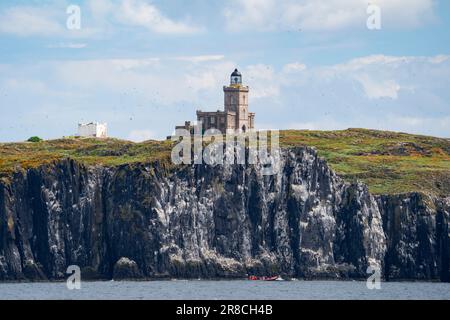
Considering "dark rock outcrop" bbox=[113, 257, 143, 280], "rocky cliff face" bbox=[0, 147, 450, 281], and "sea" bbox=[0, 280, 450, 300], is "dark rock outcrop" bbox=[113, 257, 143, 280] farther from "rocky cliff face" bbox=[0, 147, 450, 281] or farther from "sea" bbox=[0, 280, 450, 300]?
"sea" bbox=[0, 280, 450, 300]

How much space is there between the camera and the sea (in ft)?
417

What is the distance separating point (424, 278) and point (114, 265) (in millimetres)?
42220

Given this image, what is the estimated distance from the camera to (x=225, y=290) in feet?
461

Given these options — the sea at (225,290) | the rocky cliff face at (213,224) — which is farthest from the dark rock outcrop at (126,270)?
the sea at (225,290)

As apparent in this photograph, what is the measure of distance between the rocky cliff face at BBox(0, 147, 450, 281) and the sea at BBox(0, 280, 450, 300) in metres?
8.43

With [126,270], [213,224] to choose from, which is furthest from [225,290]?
[213,224]

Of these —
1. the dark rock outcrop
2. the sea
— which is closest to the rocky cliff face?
the dark rock outcrop

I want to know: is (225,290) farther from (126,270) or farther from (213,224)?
(213,224)

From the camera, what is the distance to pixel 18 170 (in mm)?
177375

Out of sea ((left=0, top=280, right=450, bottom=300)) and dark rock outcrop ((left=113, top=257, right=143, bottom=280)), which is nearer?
sea ((left=0, top=280, right=450, bottom=300))
